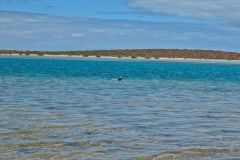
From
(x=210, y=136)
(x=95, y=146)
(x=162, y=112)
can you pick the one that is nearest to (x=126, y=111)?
(x=162, y=112)

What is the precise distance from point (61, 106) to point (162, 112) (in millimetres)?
4597

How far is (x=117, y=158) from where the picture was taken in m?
8.75

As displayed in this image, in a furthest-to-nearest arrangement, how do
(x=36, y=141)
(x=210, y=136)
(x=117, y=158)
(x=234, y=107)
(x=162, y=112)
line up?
(x=234, y=107)
(x=162, y=112)
(x=210, y=136)
(x=36, y=141)
(x=117, y=158)

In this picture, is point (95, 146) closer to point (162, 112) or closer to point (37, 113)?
point (37, 113)

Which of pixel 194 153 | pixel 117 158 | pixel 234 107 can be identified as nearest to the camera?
pixel 117 158

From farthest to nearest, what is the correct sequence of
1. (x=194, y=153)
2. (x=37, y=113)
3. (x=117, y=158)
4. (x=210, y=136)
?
(x=37, y=113), (x=210, y=136), (x=194, y=153), (x=117, y=158)

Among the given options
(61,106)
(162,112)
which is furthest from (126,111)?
(61,106)

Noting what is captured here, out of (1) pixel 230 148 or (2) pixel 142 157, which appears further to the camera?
(1) pixel 230 148

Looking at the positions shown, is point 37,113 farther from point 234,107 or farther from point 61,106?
point 234,107

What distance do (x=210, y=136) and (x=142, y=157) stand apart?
3.32m

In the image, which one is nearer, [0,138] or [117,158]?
[117,158]

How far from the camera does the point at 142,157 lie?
888cm

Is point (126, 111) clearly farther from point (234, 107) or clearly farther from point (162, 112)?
point (234, 107)

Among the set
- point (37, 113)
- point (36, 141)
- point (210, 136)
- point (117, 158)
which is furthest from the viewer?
point (37, 113)
